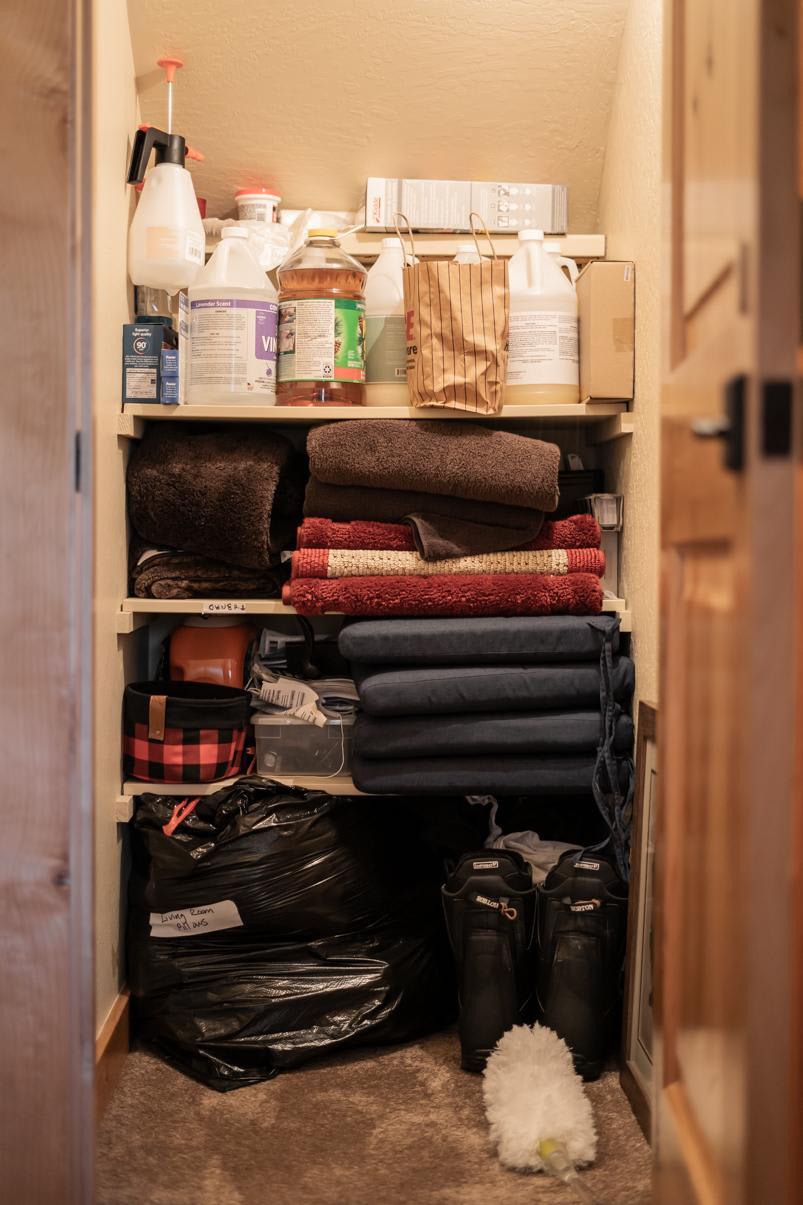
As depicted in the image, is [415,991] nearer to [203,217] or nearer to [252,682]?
[252,682]

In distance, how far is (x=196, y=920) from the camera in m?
2.04

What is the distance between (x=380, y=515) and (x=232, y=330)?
444mm

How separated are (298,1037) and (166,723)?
63 cm

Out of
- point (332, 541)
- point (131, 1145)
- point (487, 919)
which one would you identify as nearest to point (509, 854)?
point (487, 919)

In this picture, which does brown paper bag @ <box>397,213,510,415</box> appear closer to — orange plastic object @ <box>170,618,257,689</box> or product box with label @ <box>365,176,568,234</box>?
product box with label @ <box>365,176,568,234</box>

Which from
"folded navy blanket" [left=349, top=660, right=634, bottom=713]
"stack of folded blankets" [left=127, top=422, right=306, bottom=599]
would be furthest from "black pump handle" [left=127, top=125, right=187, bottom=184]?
"folded navy blanket" [left=349, top=660, right=634, bottom=713]

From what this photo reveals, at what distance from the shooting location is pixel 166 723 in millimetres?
2080

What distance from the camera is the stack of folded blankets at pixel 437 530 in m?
2.05

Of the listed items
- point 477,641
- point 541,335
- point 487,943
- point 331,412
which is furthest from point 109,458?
point 487,943

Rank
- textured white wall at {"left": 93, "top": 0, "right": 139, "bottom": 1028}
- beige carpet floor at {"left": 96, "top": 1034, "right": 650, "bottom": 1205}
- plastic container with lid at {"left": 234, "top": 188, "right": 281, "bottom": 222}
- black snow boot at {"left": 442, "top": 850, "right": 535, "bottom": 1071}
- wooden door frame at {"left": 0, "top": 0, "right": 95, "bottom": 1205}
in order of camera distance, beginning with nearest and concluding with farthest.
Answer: wooden door frame at {"left": 0, "top": 0, "right": 95, "bottom": 1205} → beige carpet floor at {"left": 96, "top": 1034, "right": 650, "bottom": 1205} → textured white wall at {"left": 93, "top": 0, "right": 139, "bottom": 1028} → black snow boot at {"left": 442, "top": 850, "right": 535, "bottom": 1071} → plastic container with lid at {"left": 234, "top": 188, "right": 281, "bottom": 222}

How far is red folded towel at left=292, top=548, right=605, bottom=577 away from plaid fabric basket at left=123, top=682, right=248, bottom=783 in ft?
1.01

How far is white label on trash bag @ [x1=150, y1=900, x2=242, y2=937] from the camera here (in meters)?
2.04

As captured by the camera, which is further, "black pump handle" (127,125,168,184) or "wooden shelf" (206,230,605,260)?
"wooden shelf" (206,230,605,260)

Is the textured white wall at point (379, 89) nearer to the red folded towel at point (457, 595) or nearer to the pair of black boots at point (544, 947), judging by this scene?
the red folded towel at point (457, 595)
